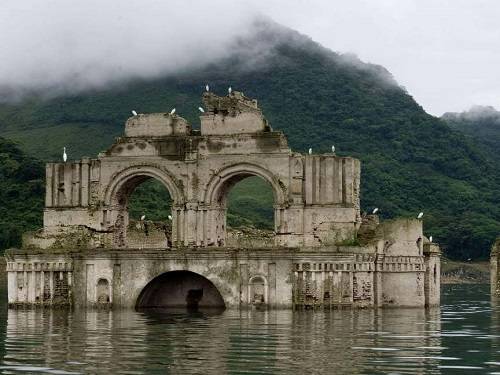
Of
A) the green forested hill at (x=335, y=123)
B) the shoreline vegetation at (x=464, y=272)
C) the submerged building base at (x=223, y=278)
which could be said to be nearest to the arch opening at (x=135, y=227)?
the submerged building base at (x=223, y=278)

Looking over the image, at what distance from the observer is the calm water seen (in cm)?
2767

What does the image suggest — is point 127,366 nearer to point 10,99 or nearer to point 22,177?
point 22,177

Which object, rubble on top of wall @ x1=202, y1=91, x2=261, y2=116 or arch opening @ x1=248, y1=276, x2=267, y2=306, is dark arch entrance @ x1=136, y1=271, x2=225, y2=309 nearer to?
arch opening @ x1=248, y1=276, x2=267, y2=306

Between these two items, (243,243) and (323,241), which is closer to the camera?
(323,241)

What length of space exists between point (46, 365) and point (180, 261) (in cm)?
2163

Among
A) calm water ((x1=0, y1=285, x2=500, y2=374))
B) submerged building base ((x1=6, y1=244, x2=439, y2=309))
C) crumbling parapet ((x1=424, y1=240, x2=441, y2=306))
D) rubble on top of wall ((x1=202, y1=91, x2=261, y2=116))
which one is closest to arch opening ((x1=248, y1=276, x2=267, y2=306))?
submerged building base ((x1=6, y1=244, x2=439, y2=309))

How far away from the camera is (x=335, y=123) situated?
150 meters

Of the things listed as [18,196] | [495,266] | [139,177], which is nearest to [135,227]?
[139,177]

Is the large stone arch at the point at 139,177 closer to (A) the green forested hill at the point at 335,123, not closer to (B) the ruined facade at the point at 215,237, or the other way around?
(B) the ruined facade at the point at 215,237

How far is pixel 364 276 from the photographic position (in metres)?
48.9

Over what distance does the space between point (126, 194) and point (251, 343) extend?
21889mm

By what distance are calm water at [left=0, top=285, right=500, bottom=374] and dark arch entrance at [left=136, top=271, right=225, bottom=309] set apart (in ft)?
18.6

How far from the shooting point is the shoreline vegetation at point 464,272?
120m

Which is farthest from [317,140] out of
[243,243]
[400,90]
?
[243,243]
